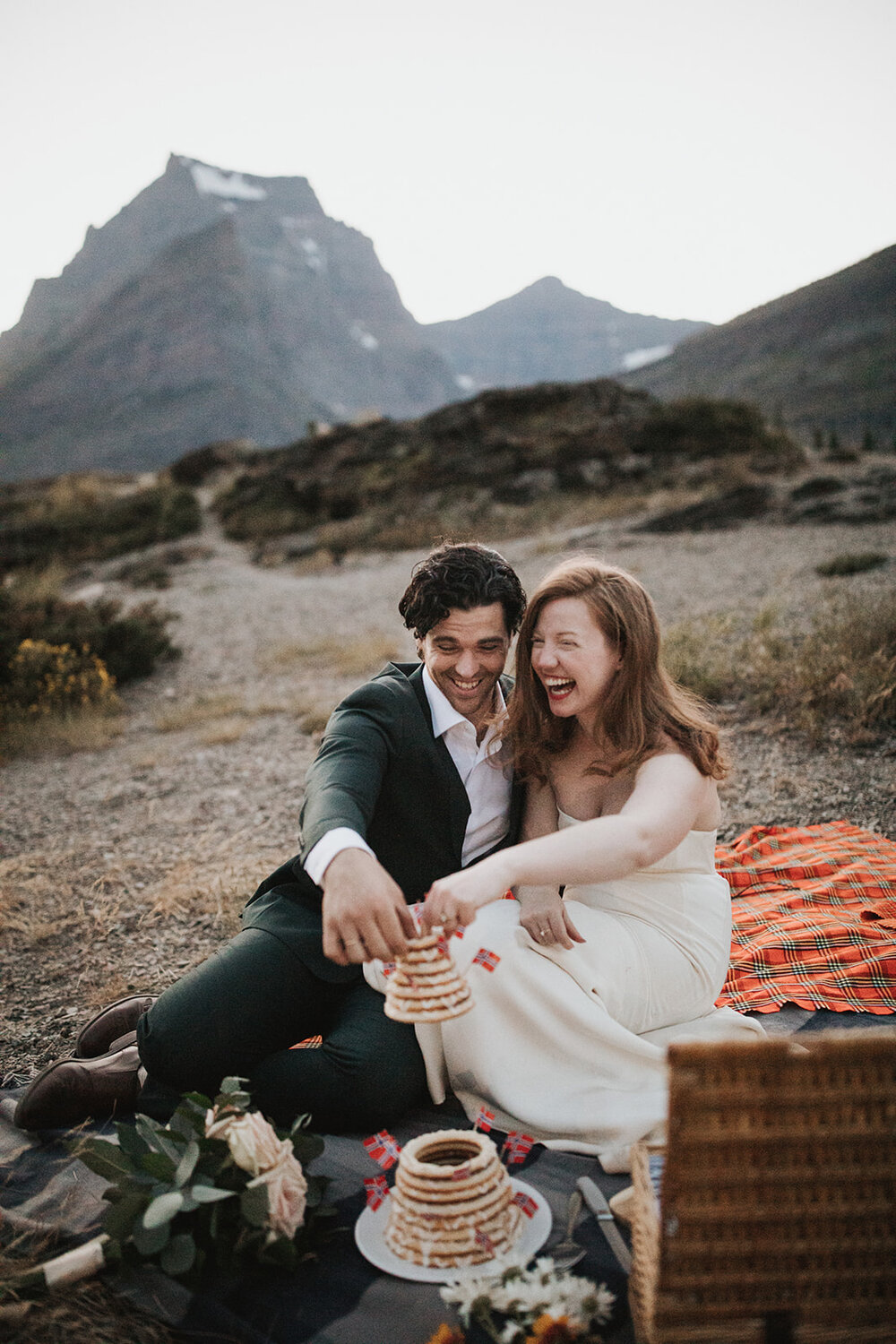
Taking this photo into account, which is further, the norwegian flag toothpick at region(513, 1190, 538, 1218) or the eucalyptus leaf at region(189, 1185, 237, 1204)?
the norwegian flag toothpick at region(513, 1190, 538, 1218)

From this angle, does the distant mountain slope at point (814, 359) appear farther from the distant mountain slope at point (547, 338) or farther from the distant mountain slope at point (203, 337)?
the distant mountain slope at point (547, 338)

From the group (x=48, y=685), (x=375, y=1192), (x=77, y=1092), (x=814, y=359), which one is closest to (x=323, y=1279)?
(x=375, y=1192)

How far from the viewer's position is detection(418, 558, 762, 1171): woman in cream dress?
2268 mm

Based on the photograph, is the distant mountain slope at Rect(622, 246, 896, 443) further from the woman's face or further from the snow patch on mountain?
the snow patch on mountain

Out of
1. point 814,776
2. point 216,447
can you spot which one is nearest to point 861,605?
point 814,776

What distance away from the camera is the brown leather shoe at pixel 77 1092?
2.59 metres

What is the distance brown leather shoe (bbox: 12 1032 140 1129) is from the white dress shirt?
1.21 metres

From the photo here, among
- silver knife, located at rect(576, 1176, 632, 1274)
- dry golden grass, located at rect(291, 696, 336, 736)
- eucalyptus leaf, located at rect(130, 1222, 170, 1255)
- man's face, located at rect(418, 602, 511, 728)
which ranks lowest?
silver knife, located at rect(576, 1176, 632, 1274)

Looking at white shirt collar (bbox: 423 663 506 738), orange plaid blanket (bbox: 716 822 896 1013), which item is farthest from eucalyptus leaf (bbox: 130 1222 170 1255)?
orange plaid blanket (bbox: 716 822 896 1013)

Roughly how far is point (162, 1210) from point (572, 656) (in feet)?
5.47

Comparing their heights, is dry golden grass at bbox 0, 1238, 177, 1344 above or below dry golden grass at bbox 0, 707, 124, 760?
below

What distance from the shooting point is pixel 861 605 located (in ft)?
23.9

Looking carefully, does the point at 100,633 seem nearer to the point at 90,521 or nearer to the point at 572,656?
the point at 572,656

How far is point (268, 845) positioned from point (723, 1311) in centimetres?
423
